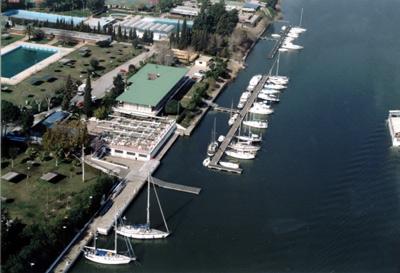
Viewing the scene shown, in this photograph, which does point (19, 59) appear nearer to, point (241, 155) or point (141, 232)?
point (241, 155)

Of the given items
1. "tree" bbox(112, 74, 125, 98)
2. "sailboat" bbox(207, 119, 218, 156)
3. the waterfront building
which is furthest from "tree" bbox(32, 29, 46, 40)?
"sailboat" bbox(207, 119, 218, 156)

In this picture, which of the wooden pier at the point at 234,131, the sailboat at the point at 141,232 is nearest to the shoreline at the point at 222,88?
the wooden pier at the point at 234,131

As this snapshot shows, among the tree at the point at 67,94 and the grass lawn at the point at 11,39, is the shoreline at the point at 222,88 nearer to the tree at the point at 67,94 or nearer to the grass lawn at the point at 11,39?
the tree at the point at 67,94

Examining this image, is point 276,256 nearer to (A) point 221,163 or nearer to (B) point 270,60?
(A) point 221,163

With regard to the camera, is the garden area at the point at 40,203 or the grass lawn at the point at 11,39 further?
the grass lawn at the point at 11,39

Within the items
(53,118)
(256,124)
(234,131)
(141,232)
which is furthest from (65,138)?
(256,124)

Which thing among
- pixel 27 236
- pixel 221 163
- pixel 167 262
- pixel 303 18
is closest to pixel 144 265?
pixel 167 262

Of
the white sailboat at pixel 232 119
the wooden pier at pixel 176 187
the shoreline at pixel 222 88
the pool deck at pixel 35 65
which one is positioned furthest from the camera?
the pool deck at pixel 35 65
